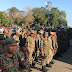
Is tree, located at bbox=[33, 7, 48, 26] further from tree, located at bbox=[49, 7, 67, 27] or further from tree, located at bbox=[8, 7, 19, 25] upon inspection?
tree, located at bbox=[8, 7, 19, 25]

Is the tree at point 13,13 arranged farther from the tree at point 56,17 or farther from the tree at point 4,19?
the tree at point 56,17

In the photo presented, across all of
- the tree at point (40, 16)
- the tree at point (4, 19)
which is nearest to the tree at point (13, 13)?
the tree at point (4, 19)

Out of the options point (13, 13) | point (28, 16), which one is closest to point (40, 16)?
point (28, 16)

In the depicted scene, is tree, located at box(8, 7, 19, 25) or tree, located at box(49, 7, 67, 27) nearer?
tree, located at box(49, 7, 67, 27)

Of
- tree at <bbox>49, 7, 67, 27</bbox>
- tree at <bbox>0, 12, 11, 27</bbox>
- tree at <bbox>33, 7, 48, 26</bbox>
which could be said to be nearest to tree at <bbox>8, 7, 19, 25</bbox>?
tree at <bbox>0, 12, 11, 27</bbox>

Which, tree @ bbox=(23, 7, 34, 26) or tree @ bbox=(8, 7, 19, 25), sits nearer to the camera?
tree @ bbox=(23, 7, 34, 26)

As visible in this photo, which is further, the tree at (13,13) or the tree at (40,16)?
the tree at (13,13)

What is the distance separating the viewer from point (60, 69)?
5238mm

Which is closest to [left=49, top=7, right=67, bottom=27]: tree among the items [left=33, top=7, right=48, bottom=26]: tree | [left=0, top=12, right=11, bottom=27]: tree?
[left=33, top=7, right=48, bottom=26]: tree

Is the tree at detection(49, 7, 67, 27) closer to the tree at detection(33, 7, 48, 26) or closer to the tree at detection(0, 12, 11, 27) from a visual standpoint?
the tree at detection(33, 7, 48, 26)

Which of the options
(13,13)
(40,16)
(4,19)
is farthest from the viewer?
(13,13)

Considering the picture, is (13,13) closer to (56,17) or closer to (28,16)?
(28,16)

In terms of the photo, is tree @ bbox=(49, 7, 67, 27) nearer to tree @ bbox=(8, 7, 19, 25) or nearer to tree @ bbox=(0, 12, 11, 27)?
tree @ bbox=(8, 7, 19, 25)

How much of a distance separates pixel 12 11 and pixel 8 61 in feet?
155
